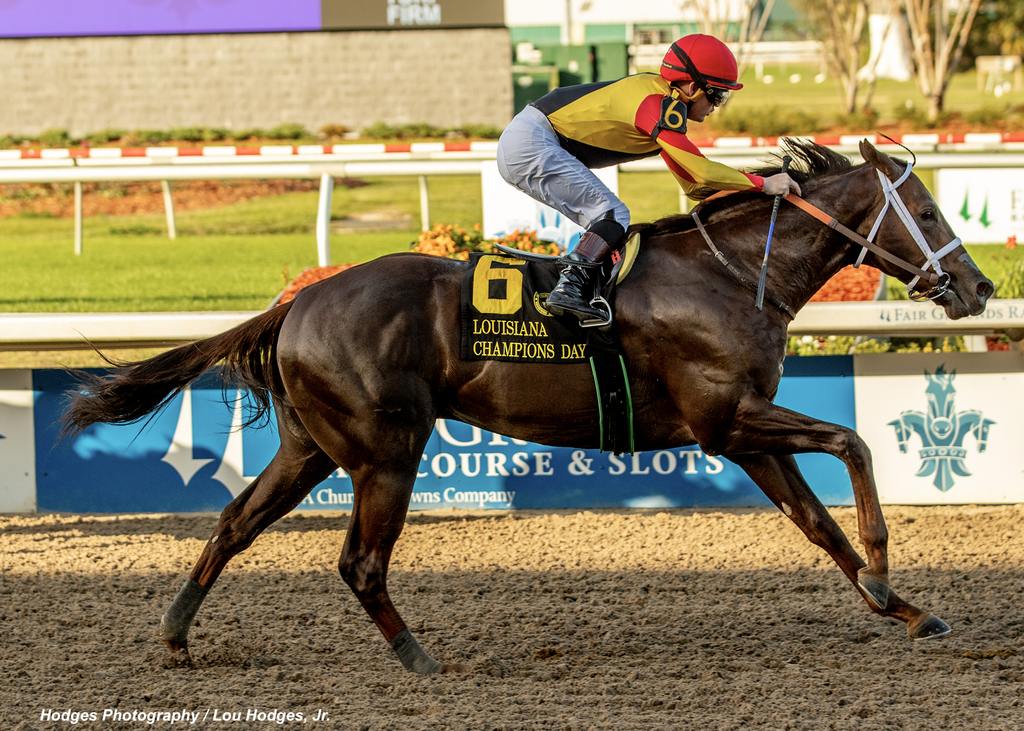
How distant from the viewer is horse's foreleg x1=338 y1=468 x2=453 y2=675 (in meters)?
4.60

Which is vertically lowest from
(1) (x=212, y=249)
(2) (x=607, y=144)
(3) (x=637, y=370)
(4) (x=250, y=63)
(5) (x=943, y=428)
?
(5) (x=943, y=428)

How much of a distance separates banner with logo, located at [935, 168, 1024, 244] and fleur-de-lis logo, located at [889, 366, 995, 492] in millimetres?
2564

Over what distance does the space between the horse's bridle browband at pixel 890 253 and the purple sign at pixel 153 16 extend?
21.6m

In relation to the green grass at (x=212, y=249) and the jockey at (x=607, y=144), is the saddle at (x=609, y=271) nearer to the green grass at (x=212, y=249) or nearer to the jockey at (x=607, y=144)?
the jockey at (x=607, y=144)

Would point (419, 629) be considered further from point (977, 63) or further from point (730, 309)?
point (977, 63)

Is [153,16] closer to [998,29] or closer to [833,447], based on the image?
[833,447]

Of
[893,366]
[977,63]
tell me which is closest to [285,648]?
[893,366]

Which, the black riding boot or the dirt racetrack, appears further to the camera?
the black riding boot

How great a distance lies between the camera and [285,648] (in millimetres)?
4867

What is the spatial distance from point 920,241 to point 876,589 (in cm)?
121

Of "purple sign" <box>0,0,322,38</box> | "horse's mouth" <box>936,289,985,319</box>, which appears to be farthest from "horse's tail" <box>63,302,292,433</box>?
"purple sign" <box>0,0,322,38</box>

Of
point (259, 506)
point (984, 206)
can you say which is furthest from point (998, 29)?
point (259, 506)

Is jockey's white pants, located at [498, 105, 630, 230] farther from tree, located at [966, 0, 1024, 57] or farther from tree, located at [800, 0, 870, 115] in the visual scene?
tree, located at [966, 0, 1024, 57]

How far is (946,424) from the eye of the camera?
7090 millimetres
